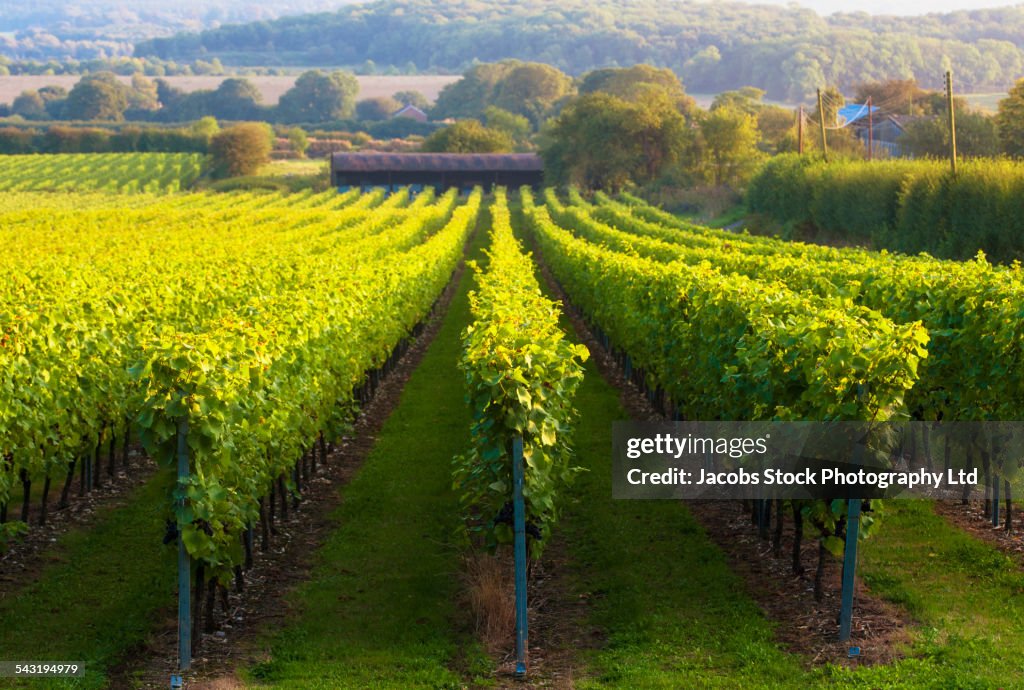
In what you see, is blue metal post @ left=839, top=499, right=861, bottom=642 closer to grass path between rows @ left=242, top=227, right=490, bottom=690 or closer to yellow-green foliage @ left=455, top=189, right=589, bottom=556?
yellow-green foliage @ left=455, top=189, right=589, bottom=556

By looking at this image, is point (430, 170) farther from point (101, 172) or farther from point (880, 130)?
point (880, 130)

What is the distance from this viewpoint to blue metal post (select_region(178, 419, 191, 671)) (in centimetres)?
1002

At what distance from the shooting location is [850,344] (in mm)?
10547

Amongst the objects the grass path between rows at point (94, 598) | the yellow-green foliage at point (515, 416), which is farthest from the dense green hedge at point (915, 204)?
the grass path between rows at point (94, 598)

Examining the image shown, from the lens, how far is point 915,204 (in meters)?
43.8

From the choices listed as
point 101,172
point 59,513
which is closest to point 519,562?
point 59,513

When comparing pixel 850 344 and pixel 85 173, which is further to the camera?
pixel 85 173

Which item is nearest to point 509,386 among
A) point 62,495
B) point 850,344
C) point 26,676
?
point 850,344

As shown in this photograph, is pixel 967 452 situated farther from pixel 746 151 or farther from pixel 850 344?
pixel 746 151

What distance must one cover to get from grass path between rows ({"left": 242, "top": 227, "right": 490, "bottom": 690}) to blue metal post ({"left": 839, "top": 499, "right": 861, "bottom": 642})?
10.4 feet

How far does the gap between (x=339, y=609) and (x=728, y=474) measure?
5590mm

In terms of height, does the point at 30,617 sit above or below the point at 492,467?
below

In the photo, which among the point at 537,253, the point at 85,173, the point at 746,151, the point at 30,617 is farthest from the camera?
the point at 85,173

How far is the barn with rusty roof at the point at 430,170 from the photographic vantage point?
346ft
